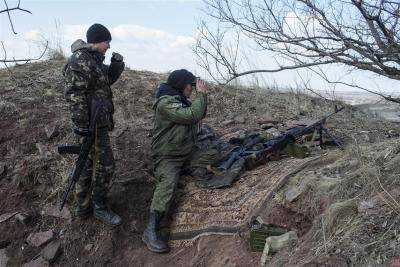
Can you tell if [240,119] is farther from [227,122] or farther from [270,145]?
[270,145]

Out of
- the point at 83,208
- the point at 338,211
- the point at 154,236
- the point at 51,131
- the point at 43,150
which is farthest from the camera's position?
the point at 51,131

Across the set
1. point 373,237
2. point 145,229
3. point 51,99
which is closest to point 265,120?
point 145,229

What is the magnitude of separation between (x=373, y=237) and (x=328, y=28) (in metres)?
2.07

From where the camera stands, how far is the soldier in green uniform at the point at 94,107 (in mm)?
4781

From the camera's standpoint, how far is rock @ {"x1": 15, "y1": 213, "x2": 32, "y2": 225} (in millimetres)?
5344

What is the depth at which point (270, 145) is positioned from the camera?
17.4 ft

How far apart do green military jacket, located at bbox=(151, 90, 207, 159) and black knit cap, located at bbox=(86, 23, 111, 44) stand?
0.76 m

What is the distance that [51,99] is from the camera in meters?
7.37

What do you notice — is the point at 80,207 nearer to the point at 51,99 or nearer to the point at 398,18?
the point at 51,99

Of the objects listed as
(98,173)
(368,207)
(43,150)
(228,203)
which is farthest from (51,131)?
(368,207)

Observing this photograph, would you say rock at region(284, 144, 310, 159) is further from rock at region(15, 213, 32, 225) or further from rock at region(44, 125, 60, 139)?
rock at region(44, 125, 60, 139)

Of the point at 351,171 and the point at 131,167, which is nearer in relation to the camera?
the point at 351,171

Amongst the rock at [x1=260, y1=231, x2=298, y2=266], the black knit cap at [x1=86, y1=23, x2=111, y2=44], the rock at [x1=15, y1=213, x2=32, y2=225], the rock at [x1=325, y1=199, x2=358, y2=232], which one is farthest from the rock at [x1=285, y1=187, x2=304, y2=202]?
the rock at [x1=15, y1=213, x2=32, y2=225]

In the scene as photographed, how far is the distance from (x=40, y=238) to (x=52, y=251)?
0.80ft
